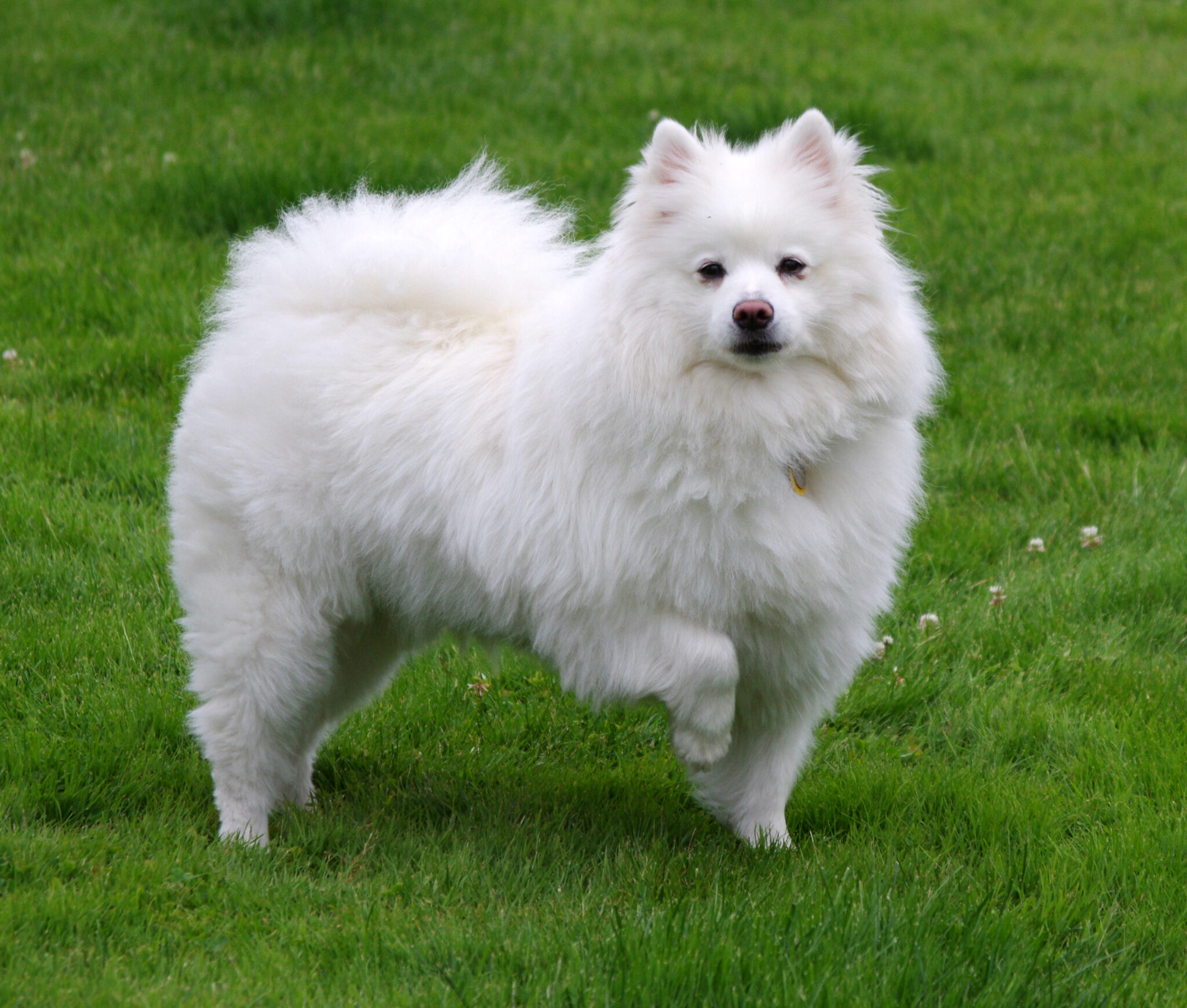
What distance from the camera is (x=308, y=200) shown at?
4199mm

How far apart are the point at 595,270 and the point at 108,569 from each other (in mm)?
2419

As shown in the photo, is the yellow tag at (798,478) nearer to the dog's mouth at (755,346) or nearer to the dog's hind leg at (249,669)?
the dog's mouth at (755,346)

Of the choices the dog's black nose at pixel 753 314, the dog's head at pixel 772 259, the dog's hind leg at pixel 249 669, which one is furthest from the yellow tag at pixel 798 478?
the dog's hind leg at pixel 249 669

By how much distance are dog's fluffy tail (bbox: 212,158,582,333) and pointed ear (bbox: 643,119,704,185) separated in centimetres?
59

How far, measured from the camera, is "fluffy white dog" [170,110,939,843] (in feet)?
11.2

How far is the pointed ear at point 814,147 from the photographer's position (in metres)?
3.46

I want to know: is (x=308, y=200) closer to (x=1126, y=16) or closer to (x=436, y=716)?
(x=436, y=716)

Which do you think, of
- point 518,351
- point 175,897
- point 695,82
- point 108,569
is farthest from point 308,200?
point 695,82

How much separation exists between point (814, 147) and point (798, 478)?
0.82m

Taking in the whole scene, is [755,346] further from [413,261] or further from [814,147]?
[413,261]

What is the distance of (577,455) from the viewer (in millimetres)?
3533

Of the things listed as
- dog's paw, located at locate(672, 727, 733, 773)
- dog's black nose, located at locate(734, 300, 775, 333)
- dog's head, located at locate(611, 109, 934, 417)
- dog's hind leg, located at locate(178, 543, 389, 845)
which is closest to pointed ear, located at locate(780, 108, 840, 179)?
dog's head, located at locate(611, 109, 934, 417)

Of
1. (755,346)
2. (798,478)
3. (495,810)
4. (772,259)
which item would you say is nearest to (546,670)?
A: (495,810)

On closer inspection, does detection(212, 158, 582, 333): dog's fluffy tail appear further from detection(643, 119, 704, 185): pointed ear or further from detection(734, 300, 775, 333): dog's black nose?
detection(734, 300, 775, 333): dog's black nose
